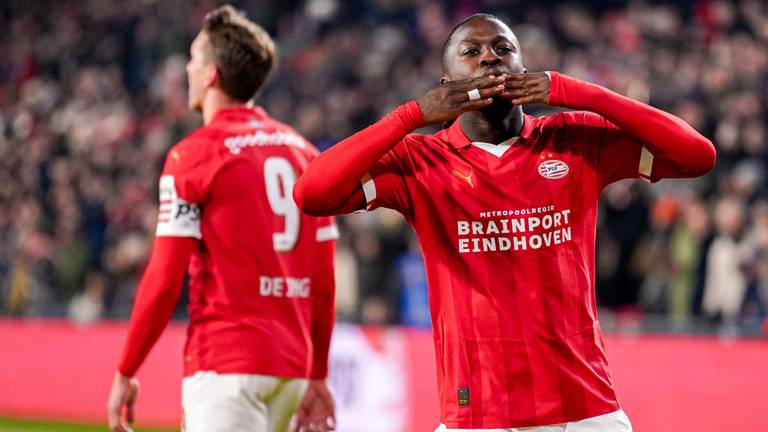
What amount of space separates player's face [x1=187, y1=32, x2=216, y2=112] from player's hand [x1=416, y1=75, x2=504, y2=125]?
1611 mm

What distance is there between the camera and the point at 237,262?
4258 mm

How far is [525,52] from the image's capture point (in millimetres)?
11828

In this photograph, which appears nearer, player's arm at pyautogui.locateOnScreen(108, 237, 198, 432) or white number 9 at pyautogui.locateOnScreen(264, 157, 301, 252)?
player's arm at pyautogui.locateOnScreen(108, 237, 198, 432)

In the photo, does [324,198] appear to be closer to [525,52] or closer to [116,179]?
[525,52]

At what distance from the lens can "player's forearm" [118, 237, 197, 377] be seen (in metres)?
4.12

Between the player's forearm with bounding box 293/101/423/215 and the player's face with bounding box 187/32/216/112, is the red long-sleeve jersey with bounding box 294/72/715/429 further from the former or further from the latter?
the player's face with bounding box 187/32/216/112

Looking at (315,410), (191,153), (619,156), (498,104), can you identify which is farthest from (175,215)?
(619,156)

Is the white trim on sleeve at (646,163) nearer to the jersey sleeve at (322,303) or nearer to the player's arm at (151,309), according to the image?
the jersey sleeve at (322,303)

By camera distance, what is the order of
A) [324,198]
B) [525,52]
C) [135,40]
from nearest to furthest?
[324,198], [525,52], [135,40]

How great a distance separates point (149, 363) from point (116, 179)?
501 centimetres

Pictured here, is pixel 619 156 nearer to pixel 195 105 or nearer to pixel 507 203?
pixel 507 203

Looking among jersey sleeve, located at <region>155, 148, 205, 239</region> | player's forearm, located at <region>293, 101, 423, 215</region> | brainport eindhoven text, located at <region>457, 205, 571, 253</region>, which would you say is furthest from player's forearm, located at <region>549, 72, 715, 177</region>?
jersey sleeve, located at <region>155, 148, 205, 239</region>

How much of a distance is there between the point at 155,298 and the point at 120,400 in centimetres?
40

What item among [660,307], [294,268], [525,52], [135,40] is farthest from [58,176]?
[294,268]
